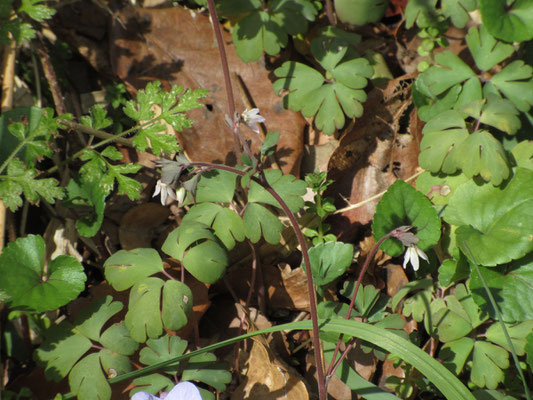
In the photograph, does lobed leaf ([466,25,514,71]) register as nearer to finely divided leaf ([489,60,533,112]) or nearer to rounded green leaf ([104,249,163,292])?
A: finely divided leaf ([489,60,533,112])

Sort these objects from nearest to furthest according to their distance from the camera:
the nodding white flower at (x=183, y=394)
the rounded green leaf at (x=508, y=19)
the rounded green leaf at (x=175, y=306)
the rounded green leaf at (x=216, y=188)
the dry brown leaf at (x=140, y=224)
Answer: the nodding white flower at (x=183, y=394) → the rounded green leaf at (x=175, y=306) → the rounded green leaf at (x=216, y=188) → the rounded green leaf at (x=508, y=19) → the dry brown leaf at (x=140, y=224)

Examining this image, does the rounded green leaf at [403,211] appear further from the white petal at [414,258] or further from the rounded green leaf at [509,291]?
the white petal at [414,258]

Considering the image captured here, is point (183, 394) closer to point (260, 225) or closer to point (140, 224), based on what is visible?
point (260, 225)

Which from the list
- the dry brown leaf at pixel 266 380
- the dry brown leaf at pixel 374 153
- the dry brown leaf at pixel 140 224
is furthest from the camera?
the dry brown leaf at pixel 374 153

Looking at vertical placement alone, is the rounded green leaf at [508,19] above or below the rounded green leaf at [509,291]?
above

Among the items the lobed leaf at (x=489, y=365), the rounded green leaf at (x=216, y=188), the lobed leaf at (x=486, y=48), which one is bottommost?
the lobed leaf at (x=489, y=365)

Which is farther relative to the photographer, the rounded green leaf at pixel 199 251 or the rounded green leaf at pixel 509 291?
the rounded green leaf at pixel 509 291

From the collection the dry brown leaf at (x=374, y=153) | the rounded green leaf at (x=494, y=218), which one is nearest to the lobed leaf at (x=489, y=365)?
the rounded green leaf at (x=494, y=218)
